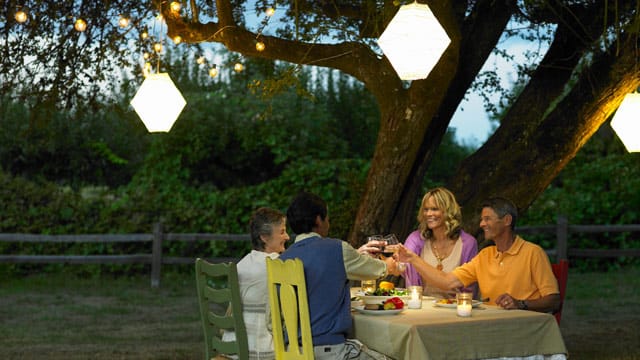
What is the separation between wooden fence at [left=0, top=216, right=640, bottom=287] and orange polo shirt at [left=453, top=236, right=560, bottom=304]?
22.6 ft

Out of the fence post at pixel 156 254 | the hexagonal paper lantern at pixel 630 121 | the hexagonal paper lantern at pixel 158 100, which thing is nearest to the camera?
the hexagonal paper lantern at pixel 158 100

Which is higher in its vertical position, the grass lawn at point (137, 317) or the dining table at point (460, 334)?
the dining table at point (460, 334)

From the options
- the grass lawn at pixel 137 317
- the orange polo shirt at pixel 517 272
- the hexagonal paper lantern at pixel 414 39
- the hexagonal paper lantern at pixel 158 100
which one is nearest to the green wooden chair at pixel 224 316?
the hexagonal paper lantern at pixel 158 100

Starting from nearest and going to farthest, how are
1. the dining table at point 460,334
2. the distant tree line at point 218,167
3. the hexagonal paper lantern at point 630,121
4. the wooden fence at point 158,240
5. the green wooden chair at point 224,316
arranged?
the dining table at point 460,334 < the green wooden chair at point 224,316 < the hexagonal paper lantern at point 630,121 < the wooden fence at point 158,240 < the distant tree line at point 218,167

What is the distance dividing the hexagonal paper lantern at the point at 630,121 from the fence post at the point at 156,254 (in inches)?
300

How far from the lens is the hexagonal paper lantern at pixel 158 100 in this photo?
5.38m

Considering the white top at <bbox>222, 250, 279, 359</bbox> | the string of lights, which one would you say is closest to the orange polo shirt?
the white top at <bbox>222, 250, 279, 359</bbox>

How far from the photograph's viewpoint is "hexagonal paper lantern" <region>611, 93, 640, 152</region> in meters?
5.48

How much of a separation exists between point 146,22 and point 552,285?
4327 millimetres

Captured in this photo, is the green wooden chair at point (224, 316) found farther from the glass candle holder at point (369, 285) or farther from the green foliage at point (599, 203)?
the green foliage at point (599, 203)

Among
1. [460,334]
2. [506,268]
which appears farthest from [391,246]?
[460,334]

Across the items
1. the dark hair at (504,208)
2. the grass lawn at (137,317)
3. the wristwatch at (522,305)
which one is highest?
the dark hair at (504,208)

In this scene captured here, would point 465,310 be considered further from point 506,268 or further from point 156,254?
point 156,254

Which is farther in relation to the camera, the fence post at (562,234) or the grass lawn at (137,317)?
the fence post at (562,234)
